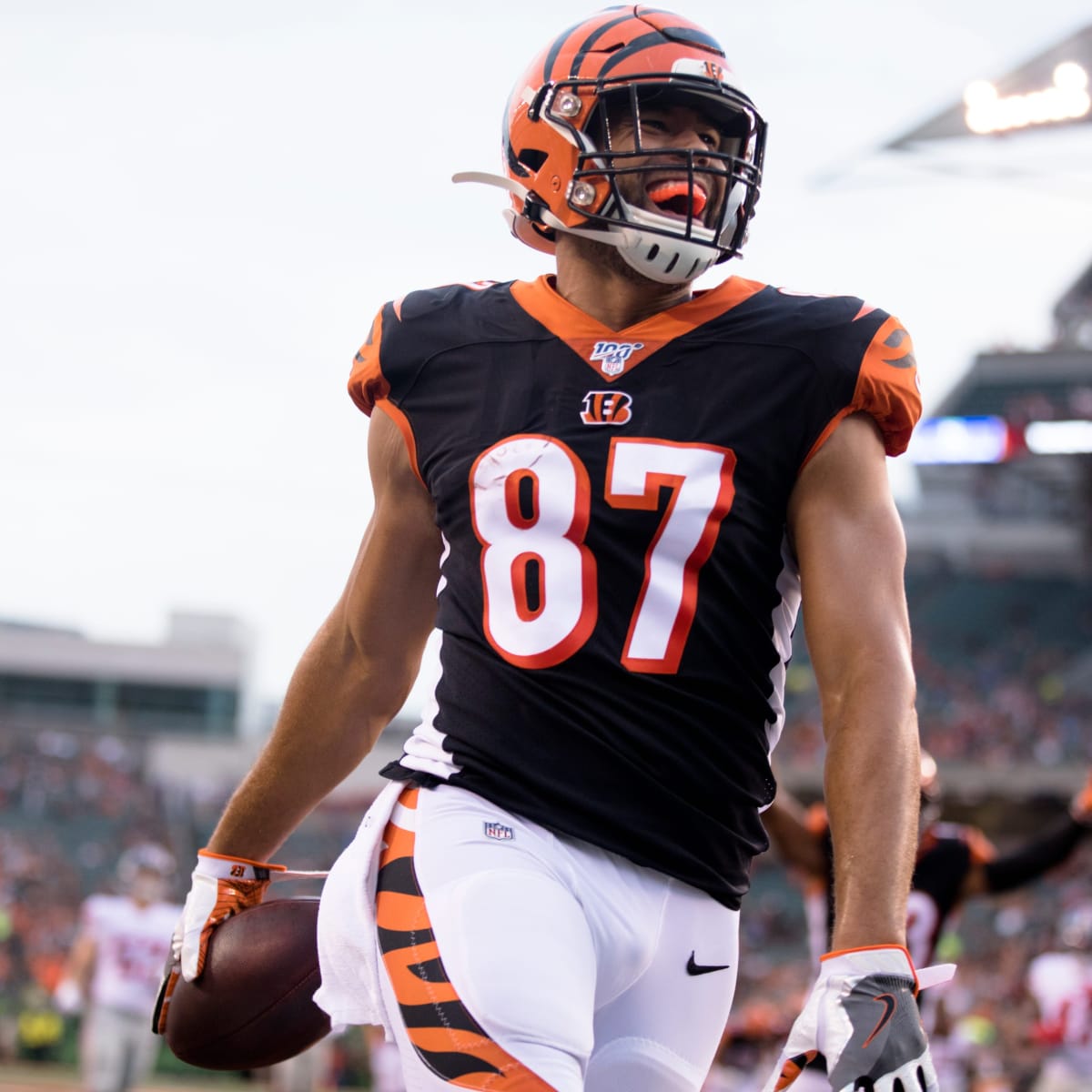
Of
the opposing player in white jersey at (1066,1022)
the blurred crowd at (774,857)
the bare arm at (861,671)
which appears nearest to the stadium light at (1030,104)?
the blurred crowd at (774,857)

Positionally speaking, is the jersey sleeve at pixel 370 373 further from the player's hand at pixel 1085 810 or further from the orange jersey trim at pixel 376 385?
the player's hand at pixel 1085 810

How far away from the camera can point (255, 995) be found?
247 cm

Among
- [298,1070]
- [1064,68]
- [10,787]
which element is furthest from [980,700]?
[298,1070]

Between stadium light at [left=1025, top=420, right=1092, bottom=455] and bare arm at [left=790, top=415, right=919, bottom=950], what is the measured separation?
72.1 ft

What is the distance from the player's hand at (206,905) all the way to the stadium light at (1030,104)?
612 inches

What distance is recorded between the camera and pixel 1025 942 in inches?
775

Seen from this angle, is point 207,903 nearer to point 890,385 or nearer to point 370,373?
point 370,373

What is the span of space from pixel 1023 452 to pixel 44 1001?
55.5 ft

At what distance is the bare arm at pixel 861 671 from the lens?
2006mm

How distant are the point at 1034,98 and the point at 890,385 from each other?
15507mm

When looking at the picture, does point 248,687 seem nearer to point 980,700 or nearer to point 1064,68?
point 980,700

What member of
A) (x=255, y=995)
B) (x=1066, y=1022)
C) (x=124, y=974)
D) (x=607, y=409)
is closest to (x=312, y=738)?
(x=255, y=995)

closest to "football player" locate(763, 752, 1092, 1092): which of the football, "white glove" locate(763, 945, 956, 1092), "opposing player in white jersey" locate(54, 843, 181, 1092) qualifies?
the football

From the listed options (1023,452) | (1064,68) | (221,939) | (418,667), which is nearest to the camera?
(221,939)
